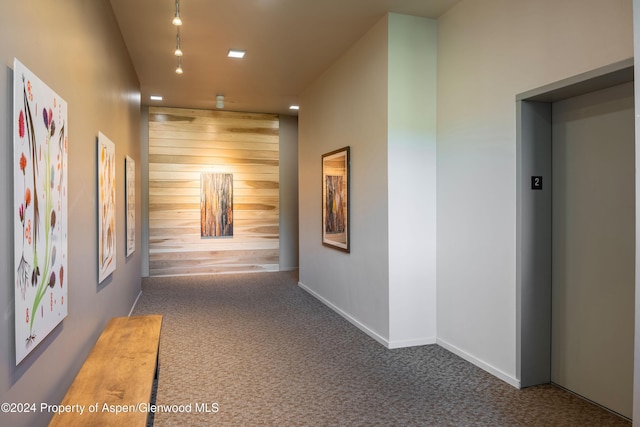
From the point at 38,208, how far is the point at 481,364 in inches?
123

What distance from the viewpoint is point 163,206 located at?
25.6 feet

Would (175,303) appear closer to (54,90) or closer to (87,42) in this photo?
(87,42)

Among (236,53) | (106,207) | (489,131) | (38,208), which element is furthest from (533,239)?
(236,53)

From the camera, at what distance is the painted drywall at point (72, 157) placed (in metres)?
1.53

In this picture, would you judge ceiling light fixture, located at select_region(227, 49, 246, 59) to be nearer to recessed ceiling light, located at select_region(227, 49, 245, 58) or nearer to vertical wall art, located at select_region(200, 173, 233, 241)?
recessed ceiling light, located at select_region(227, 49, 245, 58)

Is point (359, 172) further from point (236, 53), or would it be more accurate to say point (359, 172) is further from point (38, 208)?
point (38, 208)

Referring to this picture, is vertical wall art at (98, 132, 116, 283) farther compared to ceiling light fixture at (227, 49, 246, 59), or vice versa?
ceiling light fixture at (227, 49, 246, 59)

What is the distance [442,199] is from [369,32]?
5.76ft

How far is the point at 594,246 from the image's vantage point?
2.85 meters

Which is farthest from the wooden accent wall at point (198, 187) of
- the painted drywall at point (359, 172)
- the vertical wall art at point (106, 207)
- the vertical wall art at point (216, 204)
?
the vertical wall art at point (106, 207)

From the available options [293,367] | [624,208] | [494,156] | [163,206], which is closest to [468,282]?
[494,156]

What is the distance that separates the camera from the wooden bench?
172 cm

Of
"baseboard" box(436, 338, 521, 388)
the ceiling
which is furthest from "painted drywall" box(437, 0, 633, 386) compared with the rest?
the ceiling

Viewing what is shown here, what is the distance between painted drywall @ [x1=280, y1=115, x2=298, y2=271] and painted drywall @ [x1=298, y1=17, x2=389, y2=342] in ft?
7.73
